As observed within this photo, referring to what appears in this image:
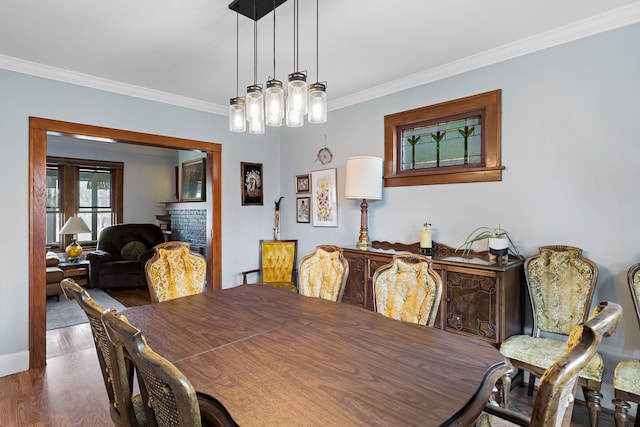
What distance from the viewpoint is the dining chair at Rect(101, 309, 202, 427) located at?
76 cm

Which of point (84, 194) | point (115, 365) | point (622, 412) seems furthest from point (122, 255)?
point (622, 412)

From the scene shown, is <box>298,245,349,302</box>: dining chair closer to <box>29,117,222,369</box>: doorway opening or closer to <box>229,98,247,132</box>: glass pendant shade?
<box>229,98,247,132</box>: glass pendant shade

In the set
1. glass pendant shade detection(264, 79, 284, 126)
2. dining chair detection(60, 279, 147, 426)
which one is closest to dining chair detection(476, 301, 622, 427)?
dining chair detection(60, 279, 147, 426)

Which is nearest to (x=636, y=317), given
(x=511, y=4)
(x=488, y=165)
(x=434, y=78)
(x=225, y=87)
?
(x=488, y=165)

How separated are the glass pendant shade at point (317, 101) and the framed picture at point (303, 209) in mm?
2377

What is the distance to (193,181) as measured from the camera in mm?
5984

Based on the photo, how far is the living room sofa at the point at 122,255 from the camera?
217 inches

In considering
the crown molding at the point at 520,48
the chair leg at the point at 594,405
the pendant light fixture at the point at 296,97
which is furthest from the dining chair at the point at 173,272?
the chair leg at the point at 594,405

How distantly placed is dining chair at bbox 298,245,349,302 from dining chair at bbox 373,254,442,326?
0.33 metres

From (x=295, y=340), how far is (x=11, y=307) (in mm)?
2816

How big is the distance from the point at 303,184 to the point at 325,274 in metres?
2.00

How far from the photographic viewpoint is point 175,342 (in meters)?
1.48

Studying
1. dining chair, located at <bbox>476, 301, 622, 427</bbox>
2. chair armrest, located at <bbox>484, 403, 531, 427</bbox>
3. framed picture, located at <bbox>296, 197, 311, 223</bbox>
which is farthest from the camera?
framed picture, located at <bbox>296, 197, 311, 223</bbox>

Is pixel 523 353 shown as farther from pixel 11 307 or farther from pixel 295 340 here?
pixel 11 307
